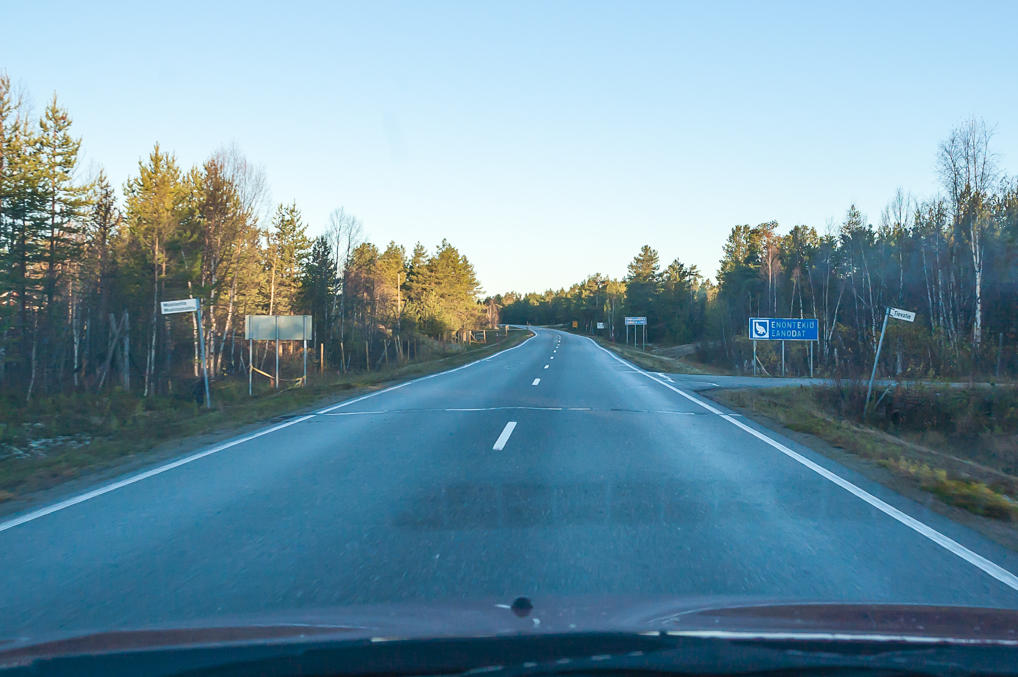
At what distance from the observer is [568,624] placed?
8.74 ft

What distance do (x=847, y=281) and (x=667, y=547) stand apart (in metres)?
60.9

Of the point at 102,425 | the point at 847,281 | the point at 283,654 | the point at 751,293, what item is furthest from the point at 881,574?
the point at 751,293

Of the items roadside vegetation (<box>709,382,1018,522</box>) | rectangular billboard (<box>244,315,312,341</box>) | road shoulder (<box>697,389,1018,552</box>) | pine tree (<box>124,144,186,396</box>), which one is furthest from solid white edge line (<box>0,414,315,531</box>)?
Result: pine tree (<box>124,144,186,396</box>)

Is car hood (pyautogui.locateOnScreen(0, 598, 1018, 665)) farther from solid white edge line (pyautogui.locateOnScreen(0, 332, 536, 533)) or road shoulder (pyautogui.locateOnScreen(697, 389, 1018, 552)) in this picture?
solid white edge line (pyautogui.locateOnScreen(0, 332, 536, 533))

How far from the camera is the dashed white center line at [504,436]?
32.3ft

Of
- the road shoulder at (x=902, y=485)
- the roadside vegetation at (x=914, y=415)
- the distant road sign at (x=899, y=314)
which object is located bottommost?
the roadside vegetation at (x=914, y=415)

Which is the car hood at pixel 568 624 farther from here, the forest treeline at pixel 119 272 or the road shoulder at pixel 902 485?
the forest treeline at pixel 119 272

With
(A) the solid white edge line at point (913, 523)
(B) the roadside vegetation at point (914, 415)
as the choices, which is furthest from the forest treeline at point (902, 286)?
(A) the solid white edge line at point (913, 523)

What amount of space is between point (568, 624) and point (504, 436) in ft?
27.0

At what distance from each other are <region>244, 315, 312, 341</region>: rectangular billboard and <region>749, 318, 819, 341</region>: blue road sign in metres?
19.7

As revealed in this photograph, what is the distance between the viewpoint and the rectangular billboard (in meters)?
25.7

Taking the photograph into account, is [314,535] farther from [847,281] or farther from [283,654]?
[847,281]

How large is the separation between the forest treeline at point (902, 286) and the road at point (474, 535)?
15.8 metres

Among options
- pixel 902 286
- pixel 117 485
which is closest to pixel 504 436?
pixel 117 485
